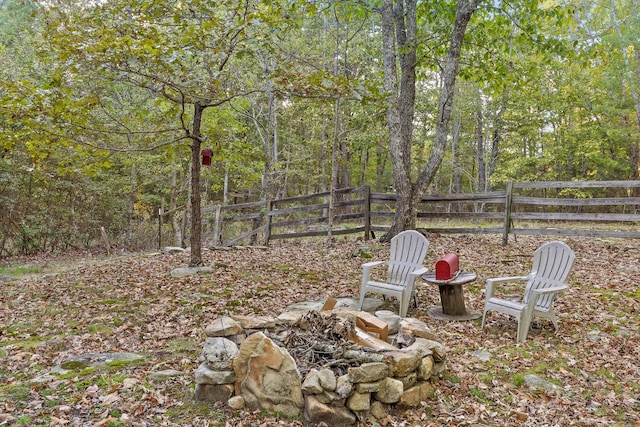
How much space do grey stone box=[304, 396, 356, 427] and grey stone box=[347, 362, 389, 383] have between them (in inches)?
8.2

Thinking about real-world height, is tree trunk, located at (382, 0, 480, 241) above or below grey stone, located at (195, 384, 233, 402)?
above

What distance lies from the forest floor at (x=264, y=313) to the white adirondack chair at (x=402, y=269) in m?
0.37

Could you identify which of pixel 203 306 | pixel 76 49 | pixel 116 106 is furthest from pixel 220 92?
pixel 116 106

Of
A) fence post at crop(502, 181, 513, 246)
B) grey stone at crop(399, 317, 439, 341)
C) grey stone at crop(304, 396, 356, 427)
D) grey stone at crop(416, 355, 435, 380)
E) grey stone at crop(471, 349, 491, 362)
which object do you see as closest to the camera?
grey stone at crop(304, 396, 356, 427)

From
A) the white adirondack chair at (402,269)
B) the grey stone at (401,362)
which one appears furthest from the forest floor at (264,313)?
the white adirondack chair at (402,269)

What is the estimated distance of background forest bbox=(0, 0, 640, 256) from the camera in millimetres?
5332

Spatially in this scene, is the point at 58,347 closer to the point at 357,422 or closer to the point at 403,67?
the point at 357,422

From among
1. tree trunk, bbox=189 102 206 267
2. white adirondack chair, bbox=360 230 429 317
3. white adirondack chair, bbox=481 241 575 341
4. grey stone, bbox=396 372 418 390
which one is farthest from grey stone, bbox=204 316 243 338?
tree trunk, bbox=189 102 206 267

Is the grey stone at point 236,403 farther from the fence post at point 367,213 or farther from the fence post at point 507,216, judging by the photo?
the fence post at point 507,216

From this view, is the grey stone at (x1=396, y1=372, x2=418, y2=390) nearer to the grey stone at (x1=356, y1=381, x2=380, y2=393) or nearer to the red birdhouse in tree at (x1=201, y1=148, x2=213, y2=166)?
the grey stone at (x1=356, y1=381, x2=380, y2=393)

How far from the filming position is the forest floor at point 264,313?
8.87 feet

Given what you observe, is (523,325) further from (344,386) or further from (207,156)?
(207,156)

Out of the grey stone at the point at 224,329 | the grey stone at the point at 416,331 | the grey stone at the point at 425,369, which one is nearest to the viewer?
the grey stone at the point at 425,369

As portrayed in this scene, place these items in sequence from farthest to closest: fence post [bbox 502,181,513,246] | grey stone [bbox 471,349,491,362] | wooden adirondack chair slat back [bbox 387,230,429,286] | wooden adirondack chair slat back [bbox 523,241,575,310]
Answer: fence post [bbox 502,181,513,246] < wooden adirondack chair slat back [bbox 387,230,429,286] < wooden adirondack chair slat back [bbox 523,241,575,310] < grey stone [bbox 471,349,491,362]
